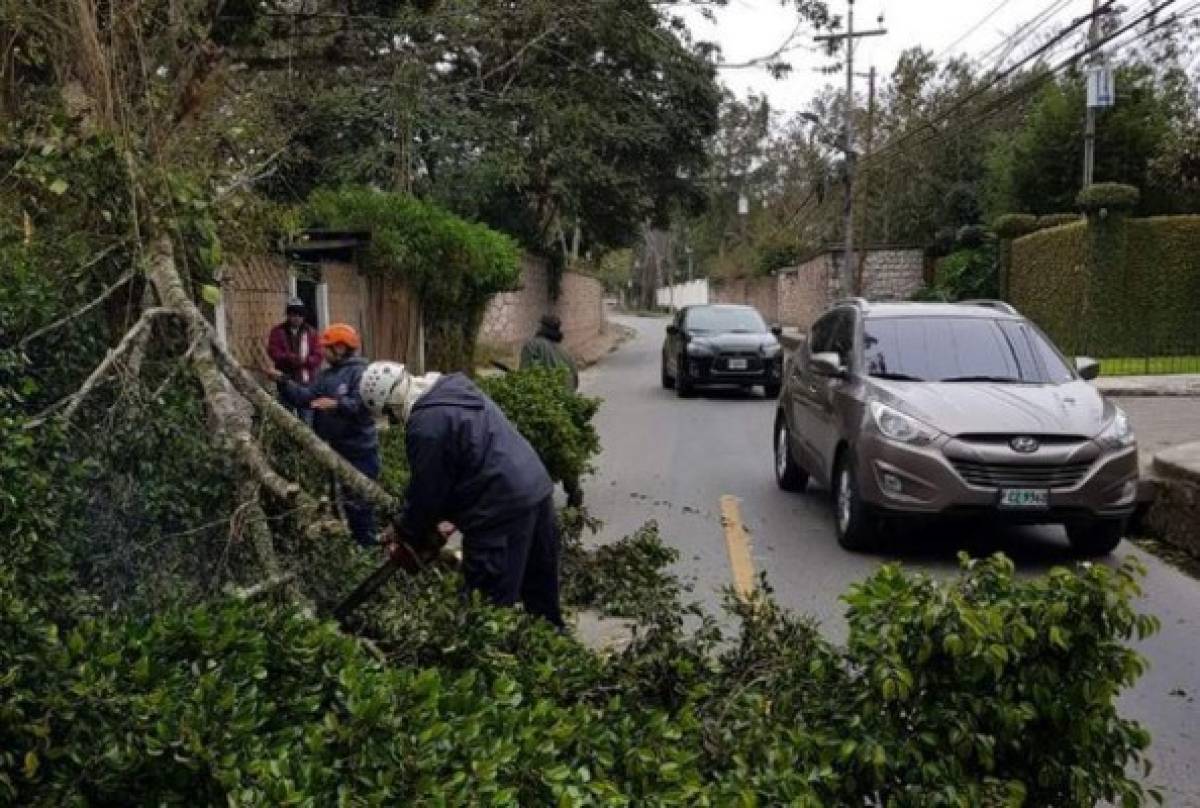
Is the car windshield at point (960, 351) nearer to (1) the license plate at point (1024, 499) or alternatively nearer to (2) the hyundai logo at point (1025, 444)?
(2) the hyundai logo at point (1025, 444)

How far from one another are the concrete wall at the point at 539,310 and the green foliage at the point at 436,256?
346 cm

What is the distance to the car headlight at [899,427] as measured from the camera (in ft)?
23.1

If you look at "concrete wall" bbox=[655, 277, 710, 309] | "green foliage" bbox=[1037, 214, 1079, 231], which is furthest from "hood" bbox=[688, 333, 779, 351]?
"concrete wall" bbox=[655, 277, 710, 309]

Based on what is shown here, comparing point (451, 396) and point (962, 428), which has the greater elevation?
point (451, 396)

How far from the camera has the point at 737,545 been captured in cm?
787

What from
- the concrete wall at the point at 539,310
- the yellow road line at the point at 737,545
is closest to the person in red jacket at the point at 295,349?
the yellow road line at the point at 737,545

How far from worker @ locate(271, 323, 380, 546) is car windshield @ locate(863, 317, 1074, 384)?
3.62 m

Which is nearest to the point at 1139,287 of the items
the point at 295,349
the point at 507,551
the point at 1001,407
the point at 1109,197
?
the point at 1109,197

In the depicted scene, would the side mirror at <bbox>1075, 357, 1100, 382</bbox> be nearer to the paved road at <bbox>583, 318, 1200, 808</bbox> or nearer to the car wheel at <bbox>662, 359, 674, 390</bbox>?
the paved road at <bbox>583, 318, 1200, 808</bbox>

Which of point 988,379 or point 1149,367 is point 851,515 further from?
point 1149,367

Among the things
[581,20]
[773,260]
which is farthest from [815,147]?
[581,20]

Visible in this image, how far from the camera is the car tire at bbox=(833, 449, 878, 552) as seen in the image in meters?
7.39

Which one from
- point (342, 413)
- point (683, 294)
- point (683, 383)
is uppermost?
point (683, 294)

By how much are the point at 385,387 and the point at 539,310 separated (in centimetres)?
2413
